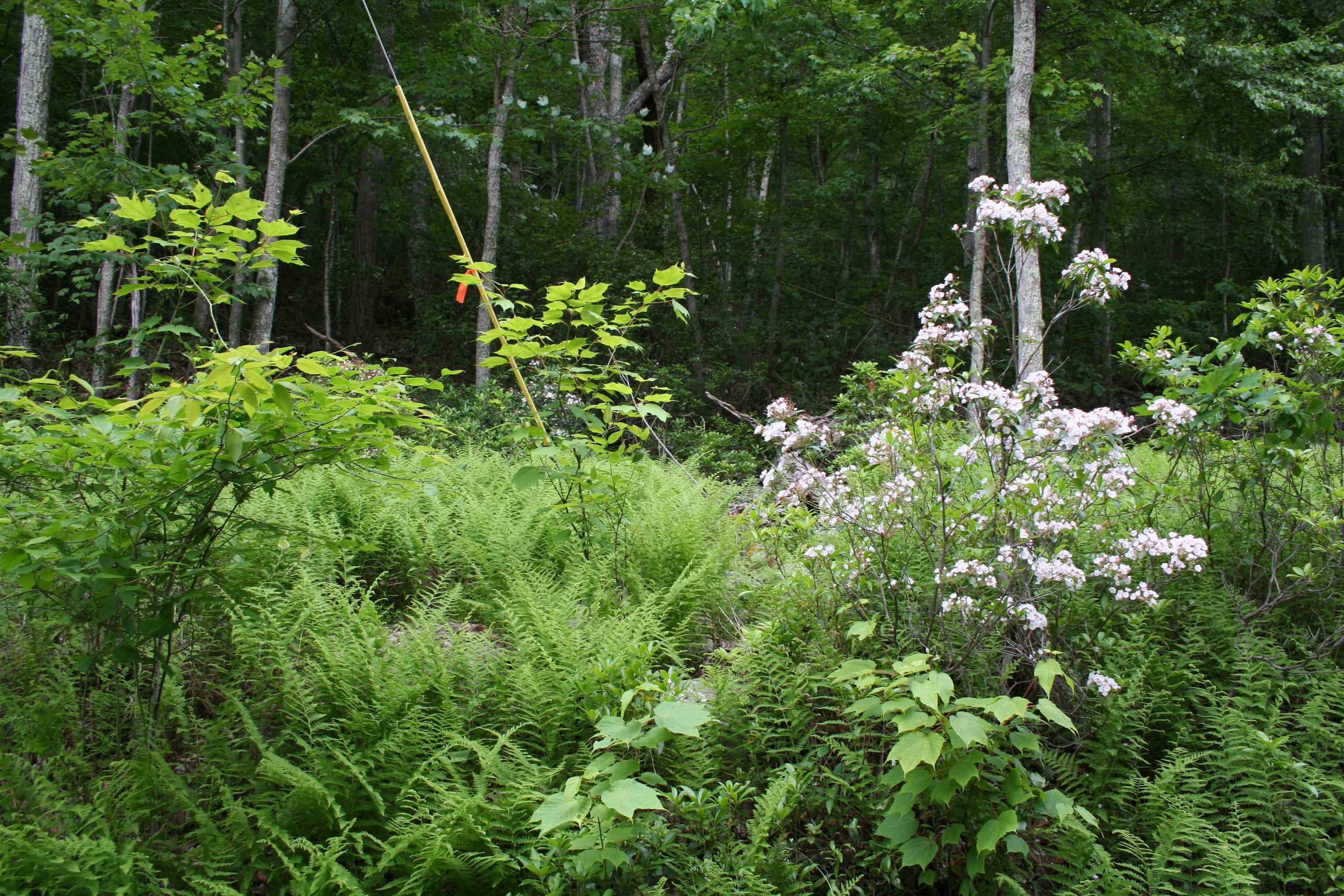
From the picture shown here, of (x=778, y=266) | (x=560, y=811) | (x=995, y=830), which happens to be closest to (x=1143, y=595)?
(x=995, y=830)

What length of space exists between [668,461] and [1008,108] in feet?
15.0

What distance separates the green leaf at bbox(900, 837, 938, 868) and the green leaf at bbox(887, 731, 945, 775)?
10.6 inches

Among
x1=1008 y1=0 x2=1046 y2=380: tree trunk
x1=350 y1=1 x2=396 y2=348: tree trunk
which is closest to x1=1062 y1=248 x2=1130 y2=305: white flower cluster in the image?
x1=1008 y1=0 x2=1046 y2=380: tree trunk

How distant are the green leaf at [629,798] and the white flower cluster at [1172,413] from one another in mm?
2542

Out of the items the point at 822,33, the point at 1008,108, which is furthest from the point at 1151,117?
the point at 1008,108

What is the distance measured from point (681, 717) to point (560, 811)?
37cm

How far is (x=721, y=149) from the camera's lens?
12781 millimetres

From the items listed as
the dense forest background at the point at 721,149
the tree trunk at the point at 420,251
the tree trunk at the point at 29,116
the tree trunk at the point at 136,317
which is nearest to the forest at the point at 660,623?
the tree trunk at the point at 136,317

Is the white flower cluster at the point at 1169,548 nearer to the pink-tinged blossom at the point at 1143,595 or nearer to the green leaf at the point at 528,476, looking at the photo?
the pink-tinged blossom at the point at 1143,595

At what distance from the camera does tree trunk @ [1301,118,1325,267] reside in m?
12.3

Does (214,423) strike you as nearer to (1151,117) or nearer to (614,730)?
(614,730)

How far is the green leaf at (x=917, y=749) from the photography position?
6.17 ft

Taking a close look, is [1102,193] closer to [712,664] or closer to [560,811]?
[712,664]

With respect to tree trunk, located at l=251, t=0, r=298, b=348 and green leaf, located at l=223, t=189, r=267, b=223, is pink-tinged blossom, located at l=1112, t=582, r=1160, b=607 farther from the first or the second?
tree trunk, located at l=251, t=0, r=298, b=348
